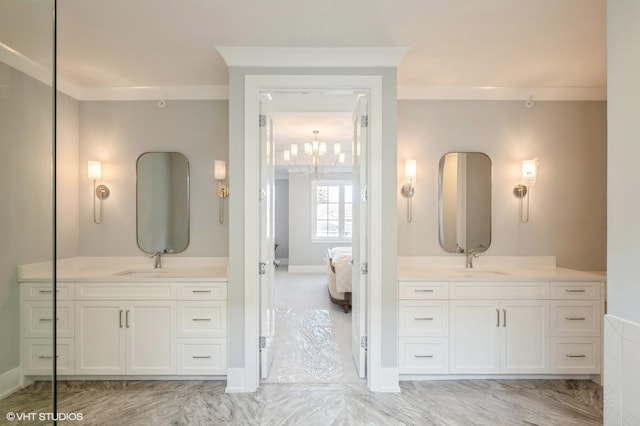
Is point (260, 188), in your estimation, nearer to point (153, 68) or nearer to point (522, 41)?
point (153, 68)

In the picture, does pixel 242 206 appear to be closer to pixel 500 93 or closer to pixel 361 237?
pixel 361 237

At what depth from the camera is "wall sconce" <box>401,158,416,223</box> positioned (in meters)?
3.02

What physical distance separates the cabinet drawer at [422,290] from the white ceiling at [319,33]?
1.91 meters

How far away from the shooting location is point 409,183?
3.11m

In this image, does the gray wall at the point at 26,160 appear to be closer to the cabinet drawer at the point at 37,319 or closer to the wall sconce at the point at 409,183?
the cabinet drawer at the point at 37,319

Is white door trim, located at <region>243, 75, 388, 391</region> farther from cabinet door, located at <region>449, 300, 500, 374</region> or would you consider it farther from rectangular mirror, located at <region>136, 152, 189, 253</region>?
rectangular mirror, located at <region>136, 152, 189, 253</region>

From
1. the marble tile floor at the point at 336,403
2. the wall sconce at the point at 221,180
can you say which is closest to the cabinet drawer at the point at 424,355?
the marble tile floor at the point at 336,403

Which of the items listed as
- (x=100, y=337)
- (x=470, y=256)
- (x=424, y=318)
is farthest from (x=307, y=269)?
(x=100, y=337)

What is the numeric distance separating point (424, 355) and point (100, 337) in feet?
8.96

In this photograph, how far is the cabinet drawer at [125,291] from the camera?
2.55m

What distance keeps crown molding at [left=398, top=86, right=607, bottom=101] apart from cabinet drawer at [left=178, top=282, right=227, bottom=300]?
8.30 feet

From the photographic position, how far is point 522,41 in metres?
2.29

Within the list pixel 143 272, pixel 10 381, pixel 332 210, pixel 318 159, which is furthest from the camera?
pixel 332 210

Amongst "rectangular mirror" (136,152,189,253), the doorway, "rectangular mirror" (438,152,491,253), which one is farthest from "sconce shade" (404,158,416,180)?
"rectangular mirror" (136,152,189,253)
